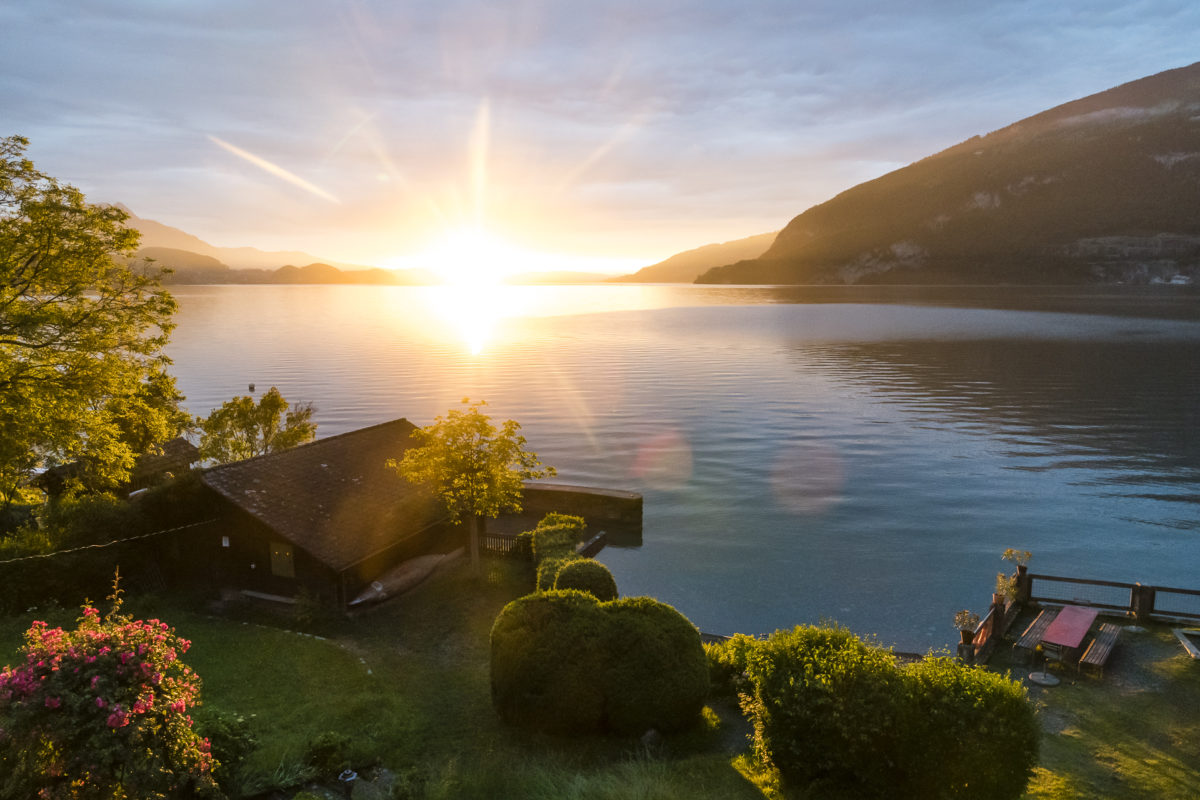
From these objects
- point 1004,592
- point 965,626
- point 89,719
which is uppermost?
point 89,719

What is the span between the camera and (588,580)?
23.2 metres

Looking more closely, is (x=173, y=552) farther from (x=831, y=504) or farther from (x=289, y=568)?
(x=831, y=504)

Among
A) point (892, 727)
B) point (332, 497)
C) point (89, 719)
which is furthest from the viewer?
point (332, 497)

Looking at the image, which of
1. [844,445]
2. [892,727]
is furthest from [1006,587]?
[844,445]

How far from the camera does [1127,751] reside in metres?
15.2

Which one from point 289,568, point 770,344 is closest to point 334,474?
point 289,568

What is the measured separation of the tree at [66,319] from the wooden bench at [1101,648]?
3466 centimetres

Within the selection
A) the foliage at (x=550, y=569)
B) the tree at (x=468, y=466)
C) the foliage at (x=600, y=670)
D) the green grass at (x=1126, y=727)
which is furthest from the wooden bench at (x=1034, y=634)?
the tree at (x=468, y=466)

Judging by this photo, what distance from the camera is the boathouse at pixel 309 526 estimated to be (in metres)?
26.7

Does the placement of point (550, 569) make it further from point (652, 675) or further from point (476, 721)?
point (652, 675)

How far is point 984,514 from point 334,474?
39.7m

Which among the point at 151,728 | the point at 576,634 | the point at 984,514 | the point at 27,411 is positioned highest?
the point at 27,411

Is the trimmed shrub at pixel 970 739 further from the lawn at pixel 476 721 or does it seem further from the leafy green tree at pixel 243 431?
the leafy green tree at pixel 243 431

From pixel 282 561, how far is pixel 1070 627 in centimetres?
2847
